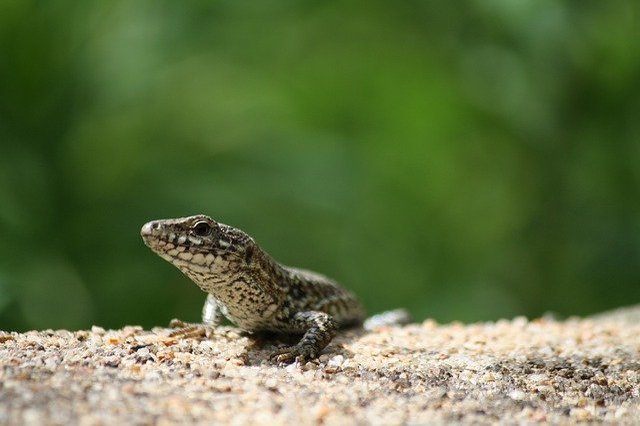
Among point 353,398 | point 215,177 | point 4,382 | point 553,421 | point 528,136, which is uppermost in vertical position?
point 528,136

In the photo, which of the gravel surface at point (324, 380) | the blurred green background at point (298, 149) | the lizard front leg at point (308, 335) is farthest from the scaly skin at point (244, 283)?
the blurred green background at point (298, 149)

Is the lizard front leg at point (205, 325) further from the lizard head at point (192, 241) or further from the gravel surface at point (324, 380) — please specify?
the lizard head at point (192, 241)

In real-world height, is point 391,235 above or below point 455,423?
above

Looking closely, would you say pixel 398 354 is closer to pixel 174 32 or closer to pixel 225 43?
pixel 174 32

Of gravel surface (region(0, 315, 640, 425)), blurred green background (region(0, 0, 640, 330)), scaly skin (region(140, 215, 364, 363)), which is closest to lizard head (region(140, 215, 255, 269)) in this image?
scaly skin (region(140, 215, 364, 363))

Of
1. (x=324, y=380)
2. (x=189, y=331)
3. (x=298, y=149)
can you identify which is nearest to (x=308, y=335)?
(x=324, y=380)

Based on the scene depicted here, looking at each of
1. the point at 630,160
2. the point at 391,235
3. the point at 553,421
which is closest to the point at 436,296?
the point at 391,235

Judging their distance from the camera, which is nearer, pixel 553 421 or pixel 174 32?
pixel 553 421
